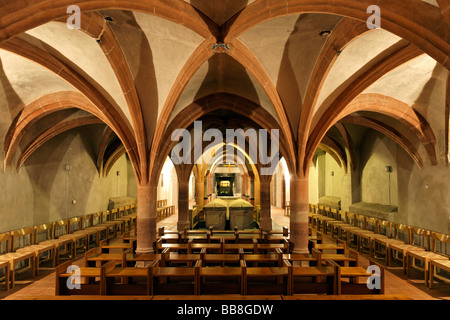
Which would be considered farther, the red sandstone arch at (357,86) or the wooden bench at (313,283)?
the red sandstone arch at (357,86)

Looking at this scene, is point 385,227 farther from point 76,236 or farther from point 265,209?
point 76,236

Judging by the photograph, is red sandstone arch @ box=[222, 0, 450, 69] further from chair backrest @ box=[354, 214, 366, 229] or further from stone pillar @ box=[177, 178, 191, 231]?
stone pillar @ box=[177, 178, 191, 231]

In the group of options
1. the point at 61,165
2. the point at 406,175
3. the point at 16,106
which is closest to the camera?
the point at 16,106

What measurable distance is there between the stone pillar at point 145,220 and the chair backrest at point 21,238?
305 centimetres

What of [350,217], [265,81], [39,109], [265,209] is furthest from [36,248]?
[350,217]

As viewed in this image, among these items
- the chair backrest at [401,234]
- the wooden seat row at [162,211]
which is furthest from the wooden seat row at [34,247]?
the chair backrest at [401,234]

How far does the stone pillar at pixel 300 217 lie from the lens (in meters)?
7.73

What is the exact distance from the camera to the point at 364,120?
31.9ft

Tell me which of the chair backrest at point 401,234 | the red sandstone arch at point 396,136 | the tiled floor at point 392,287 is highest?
the red sandstone arch at point 396,136

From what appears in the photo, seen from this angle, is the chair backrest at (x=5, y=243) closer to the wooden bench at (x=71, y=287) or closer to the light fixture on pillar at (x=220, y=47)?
the wooden bench at (x=71, y=287)

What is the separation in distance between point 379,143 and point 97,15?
1060 cm

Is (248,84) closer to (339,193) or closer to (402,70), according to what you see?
(402,70)

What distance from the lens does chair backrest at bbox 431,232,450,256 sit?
6.91 meters
